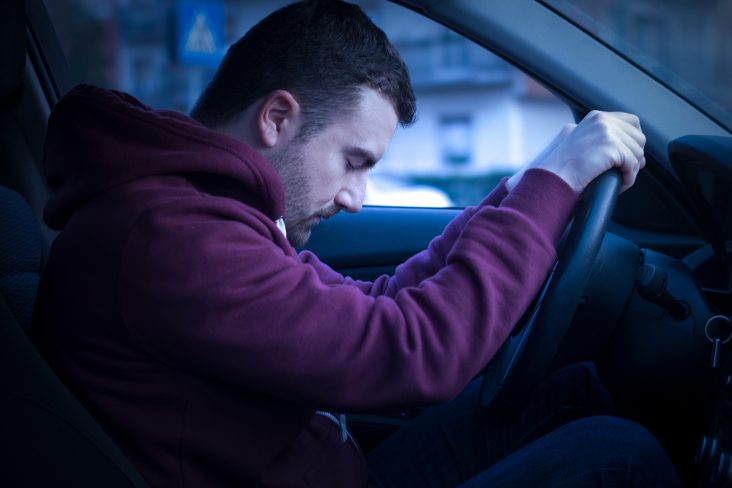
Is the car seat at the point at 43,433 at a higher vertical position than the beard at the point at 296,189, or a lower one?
lower

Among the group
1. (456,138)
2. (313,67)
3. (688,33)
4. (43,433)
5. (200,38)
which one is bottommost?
(456,138)

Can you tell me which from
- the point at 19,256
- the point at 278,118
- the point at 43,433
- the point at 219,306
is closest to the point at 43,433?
the point at 43,433

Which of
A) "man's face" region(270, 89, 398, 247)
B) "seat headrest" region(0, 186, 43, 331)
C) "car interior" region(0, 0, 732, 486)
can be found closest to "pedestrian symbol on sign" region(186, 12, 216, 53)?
"car interior" region(0, 0, 732, 486)

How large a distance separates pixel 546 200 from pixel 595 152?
109mm

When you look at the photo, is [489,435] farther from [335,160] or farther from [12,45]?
[12,45]

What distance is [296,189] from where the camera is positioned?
121cm

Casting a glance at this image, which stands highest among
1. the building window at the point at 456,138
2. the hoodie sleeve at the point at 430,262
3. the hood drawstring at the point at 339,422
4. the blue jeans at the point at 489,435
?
the hoodie sleeve at the point at 430,262

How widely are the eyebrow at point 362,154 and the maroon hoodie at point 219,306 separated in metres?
0.20

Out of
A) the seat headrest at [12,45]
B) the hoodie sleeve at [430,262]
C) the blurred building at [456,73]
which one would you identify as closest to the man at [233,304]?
the hoodie sleeve at [430,262]

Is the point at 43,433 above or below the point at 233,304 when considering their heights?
below

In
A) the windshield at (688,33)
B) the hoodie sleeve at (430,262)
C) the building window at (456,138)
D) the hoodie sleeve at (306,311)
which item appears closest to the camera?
the hoodie sleeve at (306,311)

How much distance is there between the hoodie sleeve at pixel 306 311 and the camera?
2.96 feet

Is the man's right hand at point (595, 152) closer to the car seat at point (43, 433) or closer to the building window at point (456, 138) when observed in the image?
the car seat at point (43, 433)

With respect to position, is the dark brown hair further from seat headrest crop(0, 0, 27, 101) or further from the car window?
the car window
